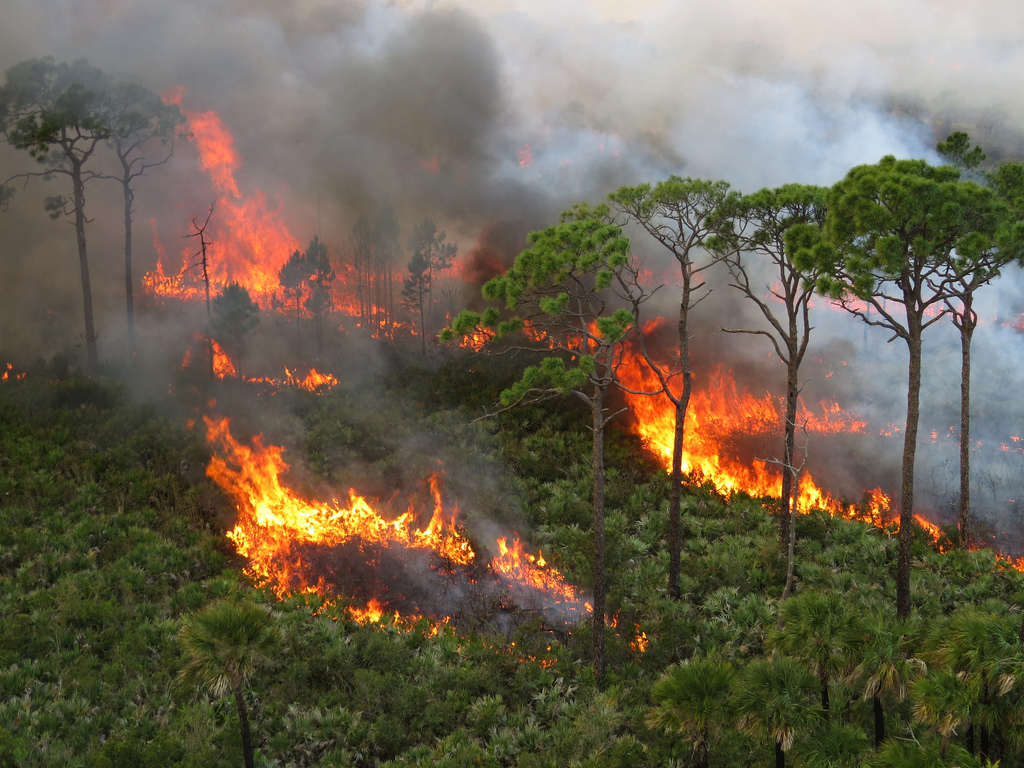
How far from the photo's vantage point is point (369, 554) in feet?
62.5

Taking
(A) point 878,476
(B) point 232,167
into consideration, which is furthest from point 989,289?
(B) point 232,167

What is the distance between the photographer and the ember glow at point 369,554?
58.7 ft

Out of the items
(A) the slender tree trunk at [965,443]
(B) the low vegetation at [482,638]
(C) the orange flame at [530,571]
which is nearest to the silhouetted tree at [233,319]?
(B) the low vegetation at [482,638]

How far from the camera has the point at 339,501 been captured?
834 inches

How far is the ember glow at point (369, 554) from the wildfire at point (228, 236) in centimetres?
2142

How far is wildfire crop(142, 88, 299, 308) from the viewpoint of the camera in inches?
1471

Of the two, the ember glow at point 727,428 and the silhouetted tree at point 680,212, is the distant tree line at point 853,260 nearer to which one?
the silhouetted tree at point 680,212

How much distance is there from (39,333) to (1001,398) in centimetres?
5113

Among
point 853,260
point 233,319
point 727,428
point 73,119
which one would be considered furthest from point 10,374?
point 853,260

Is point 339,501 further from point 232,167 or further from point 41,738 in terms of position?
point 232,167

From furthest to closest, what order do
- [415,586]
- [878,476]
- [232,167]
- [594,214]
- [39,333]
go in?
[232,167] < [39,333] < [878,476] < [415,586] < [594,214]

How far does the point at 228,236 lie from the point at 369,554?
94.9ft

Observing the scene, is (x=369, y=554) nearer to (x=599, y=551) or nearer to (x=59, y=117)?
(x=599, y=551)

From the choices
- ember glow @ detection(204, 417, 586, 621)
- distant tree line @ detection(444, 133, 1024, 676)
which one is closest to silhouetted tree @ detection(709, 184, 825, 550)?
distant tree line @ detection(444, 133, 1024, 676)
